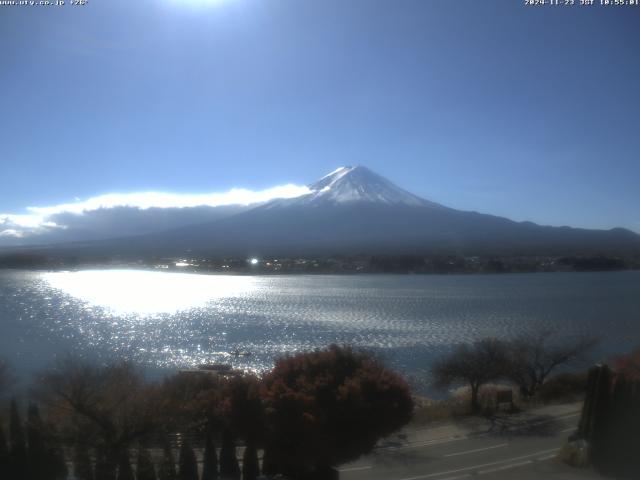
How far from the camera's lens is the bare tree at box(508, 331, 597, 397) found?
499 inches

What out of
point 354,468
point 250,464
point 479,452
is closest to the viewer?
point 250,464

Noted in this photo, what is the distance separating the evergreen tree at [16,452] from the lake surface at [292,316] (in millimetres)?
7435

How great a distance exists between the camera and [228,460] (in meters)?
6.10

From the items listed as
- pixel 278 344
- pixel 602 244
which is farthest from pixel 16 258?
pixel 602 244

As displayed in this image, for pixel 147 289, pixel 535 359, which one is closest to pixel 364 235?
pixel 147 289

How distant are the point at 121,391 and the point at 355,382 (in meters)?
2.33

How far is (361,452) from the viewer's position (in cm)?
614

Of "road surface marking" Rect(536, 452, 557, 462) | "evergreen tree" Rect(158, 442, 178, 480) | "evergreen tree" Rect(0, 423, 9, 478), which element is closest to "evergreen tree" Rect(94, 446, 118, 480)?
"evergreen tree" Rect(158, 442, 178, 480)

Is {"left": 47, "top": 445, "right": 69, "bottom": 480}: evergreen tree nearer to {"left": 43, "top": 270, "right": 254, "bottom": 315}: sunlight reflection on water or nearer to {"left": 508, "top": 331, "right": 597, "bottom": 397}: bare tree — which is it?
{"left": 508, "top": 331, "right": 597, "bottom": 397}: bare tree

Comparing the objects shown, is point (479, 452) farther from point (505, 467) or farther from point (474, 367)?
point (474, 367)

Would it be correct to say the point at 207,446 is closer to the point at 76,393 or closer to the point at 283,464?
the point at 283,464

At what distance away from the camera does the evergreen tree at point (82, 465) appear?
19.0 ft

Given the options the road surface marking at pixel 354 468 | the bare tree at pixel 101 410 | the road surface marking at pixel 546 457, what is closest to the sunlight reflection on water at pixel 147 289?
the bare tree at pixel 101 410

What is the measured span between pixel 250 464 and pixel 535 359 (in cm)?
866
